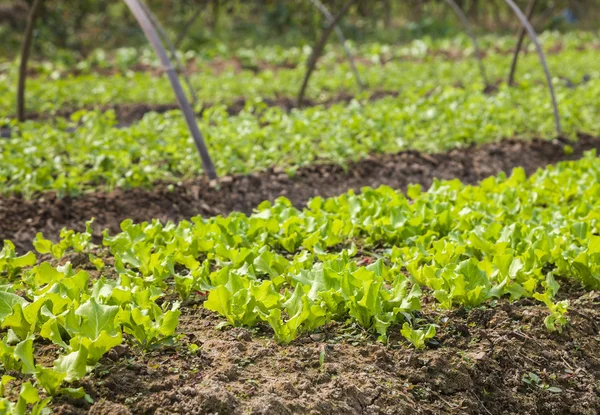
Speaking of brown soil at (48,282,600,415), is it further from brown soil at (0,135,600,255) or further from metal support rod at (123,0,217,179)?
metal support rod at (123,0,217,179)

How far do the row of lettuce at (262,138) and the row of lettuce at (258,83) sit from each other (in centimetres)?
143

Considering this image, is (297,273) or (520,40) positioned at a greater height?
(297,273)

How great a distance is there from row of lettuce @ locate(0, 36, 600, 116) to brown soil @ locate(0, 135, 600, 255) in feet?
8.71

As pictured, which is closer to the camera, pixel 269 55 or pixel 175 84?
pixel 175 84

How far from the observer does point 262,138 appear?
685cm

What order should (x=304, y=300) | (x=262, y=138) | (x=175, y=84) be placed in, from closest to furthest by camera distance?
(x=304, y=300) → (x=175, y=84) → (x=262, y=138)

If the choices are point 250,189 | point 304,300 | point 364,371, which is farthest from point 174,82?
point 364,371

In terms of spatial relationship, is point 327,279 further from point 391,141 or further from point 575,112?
Answer: point 575,112

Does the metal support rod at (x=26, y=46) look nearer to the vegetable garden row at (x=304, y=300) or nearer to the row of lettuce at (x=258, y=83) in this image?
the row of lettuce at (x=258, y=83)

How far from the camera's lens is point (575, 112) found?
8.20m

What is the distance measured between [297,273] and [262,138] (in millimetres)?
3659

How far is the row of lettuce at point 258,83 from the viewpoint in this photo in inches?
424

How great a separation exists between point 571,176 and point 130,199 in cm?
328

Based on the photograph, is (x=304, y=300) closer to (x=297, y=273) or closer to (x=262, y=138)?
(x=297, y=273)
